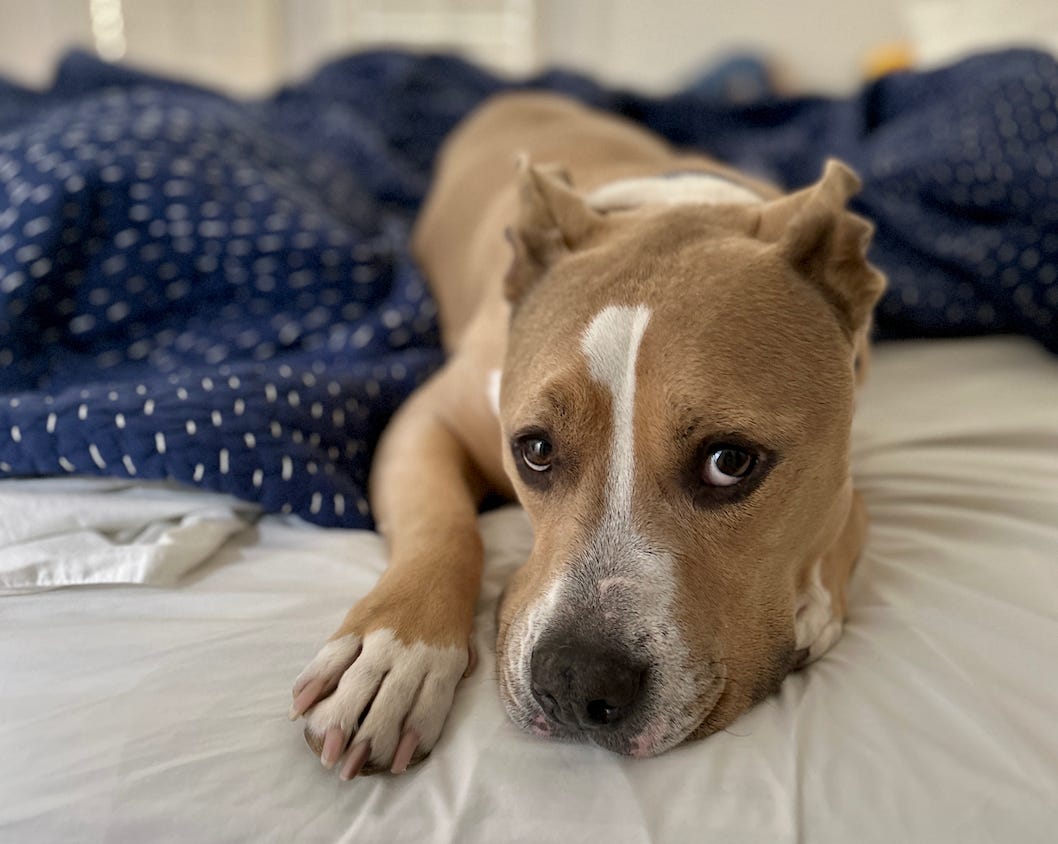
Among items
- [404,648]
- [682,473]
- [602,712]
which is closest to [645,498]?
[682,473]

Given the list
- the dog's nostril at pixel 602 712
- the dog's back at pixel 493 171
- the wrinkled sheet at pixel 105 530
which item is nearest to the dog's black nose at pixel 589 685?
the dog's nostril at pixel 602 712

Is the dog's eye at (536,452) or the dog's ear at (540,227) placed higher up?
the dog's ear at (540,227)

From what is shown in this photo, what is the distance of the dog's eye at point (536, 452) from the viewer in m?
1.45

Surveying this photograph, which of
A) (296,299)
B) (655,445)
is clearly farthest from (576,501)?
(296,299)

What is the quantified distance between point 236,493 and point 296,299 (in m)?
0.93

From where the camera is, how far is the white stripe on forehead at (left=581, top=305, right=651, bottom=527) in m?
1.33

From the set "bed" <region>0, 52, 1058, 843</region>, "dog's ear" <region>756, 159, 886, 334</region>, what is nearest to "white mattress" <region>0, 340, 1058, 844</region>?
"bed" <region>0, 52, 1058, 843</region>

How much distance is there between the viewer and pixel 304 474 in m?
1.76

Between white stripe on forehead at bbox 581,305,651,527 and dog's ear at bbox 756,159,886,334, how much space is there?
0.31 meters

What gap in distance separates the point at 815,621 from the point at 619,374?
0.50 m

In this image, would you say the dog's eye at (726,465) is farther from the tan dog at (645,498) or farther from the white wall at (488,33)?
the white wall at (488,33)

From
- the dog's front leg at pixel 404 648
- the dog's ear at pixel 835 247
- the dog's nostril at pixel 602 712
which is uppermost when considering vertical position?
the dog's ear at pixel 835 247

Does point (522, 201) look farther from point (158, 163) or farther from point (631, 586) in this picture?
point (158, 163)

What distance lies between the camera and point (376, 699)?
1229 millimetres
